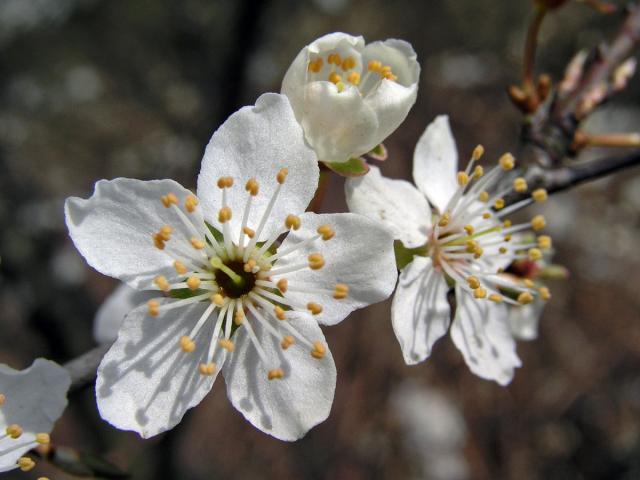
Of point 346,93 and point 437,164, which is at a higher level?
point 346,93

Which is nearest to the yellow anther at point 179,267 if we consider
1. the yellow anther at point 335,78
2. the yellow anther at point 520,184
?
the yellow anther at point 335,78

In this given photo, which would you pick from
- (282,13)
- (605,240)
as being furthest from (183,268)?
(605,240)

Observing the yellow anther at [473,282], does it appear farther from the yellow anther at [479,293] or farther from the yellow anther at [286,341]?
the yellow anther at [286,341]

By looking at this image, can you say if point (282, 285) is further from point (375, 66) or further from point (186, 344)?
point (375, 66)

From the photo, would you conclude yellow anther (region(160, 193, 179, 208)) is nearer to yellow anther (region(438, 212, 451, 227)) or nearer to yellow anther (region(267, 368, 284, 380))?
yellow anther (region(267, 368, 284, 380))

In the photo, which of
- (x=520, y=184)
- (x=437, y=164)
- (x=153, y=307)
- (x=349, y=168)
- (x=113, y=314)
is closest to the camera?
(x=153, y=307)

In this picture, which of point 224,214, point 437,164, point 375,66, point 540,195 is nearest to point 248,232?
point 224,214

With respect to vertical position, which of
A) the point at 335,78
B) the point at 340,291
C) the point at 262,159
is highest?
the point at 335,78
